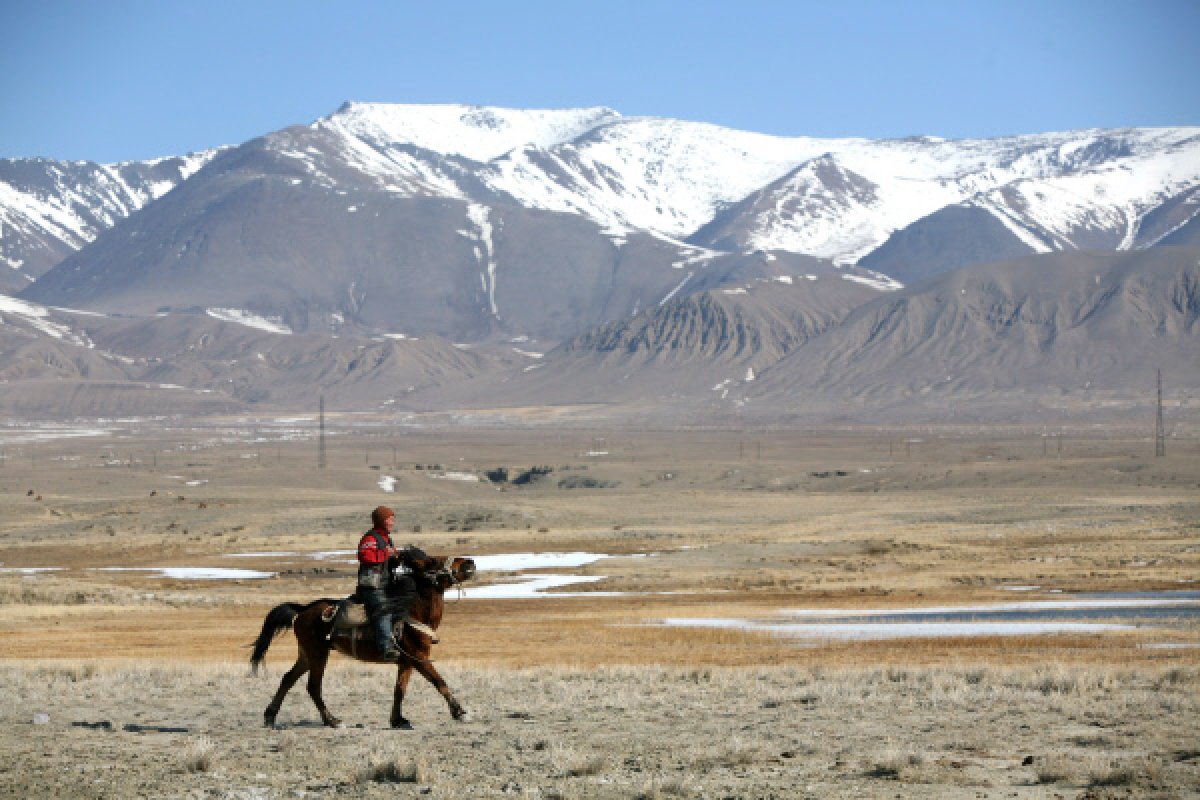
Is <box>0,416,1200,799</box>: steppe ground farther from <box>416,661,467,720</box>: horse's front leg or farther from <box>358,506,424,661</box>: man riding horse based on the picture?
<box>358,506,424,661</box>: man riding horse

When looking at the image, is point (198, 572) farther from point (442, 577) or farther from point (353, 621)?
point (442, 577)

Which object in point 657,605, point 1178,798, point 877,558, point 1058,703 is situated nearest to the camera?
point 1178,798

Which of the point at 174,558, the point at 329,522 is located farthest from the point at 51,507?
the point at 174,558

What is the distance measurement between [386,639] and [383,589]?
1.73 ft

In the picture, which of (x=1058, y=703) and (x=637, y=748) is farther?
(x=1058, y=703)

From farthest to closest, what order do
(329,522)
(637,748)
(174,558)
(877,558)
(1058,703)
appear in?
(329,522), (174,558), (877,558), (1058,703), (637,748)

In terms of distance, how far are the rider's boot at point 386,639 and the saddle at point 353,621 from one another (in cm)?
9

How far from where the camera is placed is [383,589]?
57.6ft

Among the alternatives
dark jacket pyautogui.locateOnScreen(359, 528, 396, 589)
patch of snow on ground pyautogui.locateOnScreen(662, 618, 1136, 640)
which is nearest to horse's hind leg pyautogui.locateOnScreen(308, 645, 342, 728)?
dark jacket pyautogui.locateOnScreen(359, 528, 396, 589)

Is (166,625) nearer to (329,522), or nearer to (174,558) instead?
A: (174,558)

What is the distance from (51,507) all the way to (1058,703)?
85984mm

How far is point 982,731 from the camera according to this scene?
16703 mm

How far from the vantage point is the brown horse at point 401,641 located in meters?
17.5

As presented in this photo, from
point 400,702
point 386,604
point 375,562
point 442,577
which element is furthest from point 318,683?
point 442,577
